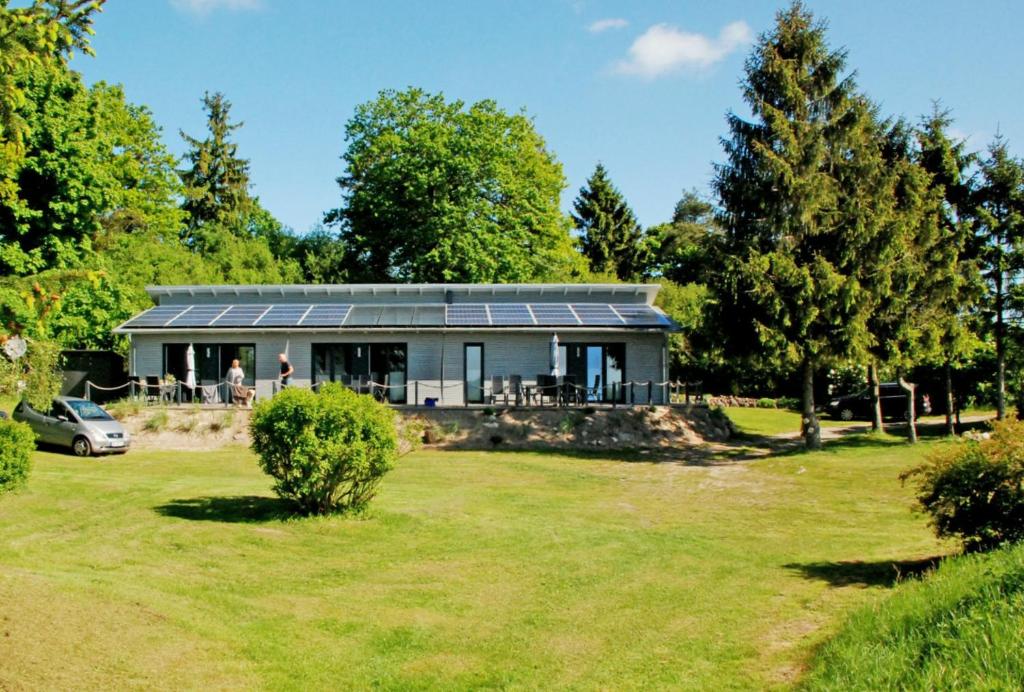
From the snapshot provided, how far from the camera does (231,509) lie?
15.6 m

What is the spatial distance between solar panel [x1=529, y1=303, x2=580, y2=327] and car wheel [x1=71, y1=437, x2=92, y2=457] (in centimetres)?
1535

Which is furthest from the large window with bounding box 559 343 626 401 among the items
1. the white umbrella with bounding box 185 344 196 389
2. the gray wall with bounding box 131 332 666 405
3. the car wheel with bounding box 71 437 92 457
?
→ the car wheel with bounding box 71 437 92 457

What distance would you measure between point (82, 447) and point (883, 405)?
3294cm

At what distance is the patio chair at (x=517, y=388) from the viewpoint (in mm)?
29391

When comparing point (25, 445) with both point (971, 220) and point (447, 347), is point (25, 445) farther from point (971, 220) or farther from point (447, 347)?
point (971, 220)

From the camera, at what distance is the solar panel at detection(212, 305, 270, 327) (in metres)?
31.8

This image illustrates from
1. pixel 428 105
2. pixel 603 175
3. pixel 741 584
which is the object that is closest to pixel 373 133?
pixel 428 105

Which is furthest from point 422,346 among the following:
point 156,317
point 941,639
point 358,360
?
point 941,639

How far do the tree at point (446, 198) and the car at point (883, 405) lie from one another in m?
18.6

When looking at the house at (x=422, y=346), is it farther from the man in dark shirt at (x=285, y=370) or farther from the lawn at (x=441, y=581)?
the lawn at (x=441, y=581)

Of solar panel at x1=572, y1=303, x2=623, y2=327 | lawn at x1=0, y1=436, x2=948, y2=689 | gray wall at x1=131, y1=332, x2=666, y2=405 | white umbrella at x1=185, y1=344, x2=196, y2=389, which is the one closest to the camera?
lawn at x1=0, y1=436, x2=948, y2=689

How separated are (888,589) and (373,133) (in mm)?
44711

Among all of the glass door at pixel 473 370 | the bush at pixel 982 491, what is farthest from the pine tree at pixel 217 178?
the bush at pixel 982 491

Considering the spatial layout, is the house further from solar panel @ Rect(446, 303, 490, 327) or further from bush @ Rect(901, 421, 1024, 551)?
bush @ Rect(901, 421, 1024, 551)
